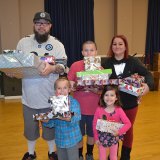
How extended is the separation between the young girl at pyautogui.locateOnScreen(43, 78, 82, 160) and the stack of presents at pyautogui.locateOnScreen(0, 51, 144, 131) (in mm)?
105

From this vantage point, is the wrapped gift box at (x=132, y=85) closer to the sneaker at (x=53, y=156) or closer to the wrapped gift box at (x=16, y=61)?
the wrapped gift box at (x=16, y=61)

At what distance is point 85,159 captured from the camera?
2.72 metres

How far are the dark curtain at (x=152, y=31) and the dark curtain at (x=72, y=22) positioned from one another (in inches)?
64.5

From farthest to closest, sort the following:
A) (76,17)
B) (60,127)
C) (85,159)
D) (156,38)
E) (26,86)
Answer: (156,38) → (76,17) → (85,159) → (26,86) → (60,127)

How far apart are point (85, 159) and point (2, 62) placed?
143cm

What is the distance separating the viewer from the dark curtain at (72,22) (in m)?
6.02

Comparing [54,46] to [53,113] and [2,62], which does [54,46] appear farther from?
[53,113]

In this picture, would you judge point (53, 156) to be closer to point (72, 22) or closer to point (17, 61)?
point (17, 61)

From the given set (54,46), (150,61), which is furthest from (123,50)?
(150,61)

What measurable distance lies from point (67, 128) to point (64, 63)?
66 cm

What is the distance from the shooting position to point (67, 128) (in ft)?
6.75

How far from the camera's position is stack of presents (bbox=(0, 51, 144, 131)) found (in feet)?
6.23

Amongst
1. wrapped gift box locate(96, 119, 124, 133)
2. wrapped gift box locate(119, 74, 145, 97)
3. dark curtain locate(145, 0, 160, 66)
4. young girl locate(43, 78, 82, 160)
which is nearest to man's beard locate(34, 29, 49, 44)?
young girl locate(43, 78, 82, 160)

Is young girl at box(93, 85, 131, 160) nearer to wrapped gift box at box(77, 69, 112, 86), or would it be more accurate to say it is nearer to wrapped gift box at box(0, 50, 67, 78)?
wrapped gift box at box(77, 69, 112, 86)
